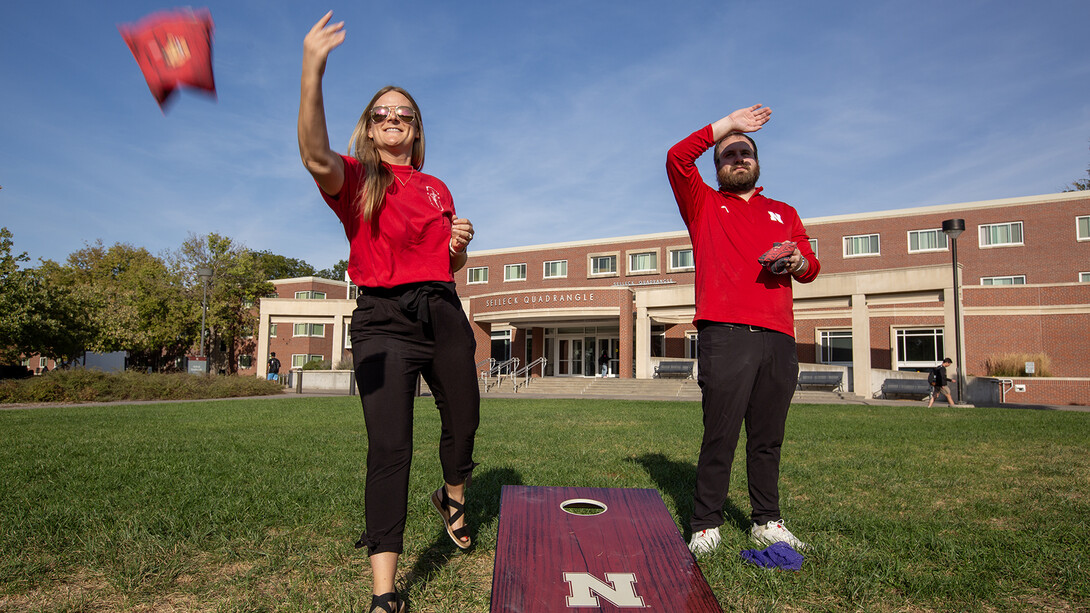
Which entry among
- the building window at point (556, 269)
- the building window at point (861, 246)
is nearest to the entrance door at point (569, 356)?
the building window at point (556, 269)

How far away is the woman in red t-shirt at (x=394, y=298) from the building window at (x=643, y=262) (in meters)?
36.0

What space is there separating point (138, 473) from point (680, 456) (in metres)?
4.75

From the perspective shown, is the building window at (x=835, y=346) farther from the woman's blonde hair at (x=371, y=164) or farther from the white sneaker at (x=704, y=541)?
the woman's blonde hair at (x=371, y=164)

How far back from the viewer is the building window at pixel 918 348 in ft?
95.3

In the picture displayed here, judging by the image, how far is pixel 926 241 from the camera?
Result: 1243 inches

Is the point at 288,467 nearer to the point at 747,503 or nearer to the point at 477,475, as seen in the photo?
the point at 477,475

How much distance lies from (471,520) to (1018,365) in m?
27.3

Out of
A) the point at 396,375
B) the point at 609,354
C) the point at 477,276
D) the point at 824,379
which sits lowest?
the point at 824,379

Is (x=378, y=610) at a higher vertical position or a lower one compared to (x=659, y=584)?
lower

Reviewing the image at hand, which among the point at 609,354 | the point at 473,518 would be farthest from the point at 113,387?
the point at 609,354

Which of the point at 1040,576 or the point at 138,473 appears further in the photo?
the point at 138,473

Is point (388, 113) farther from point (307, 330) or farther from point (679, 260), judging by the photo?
point (307, 330)

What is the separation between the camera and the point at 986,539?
3293 mm

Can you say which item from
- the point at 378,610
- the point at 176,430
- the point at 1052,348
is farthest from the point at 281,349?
the point at 378,610
